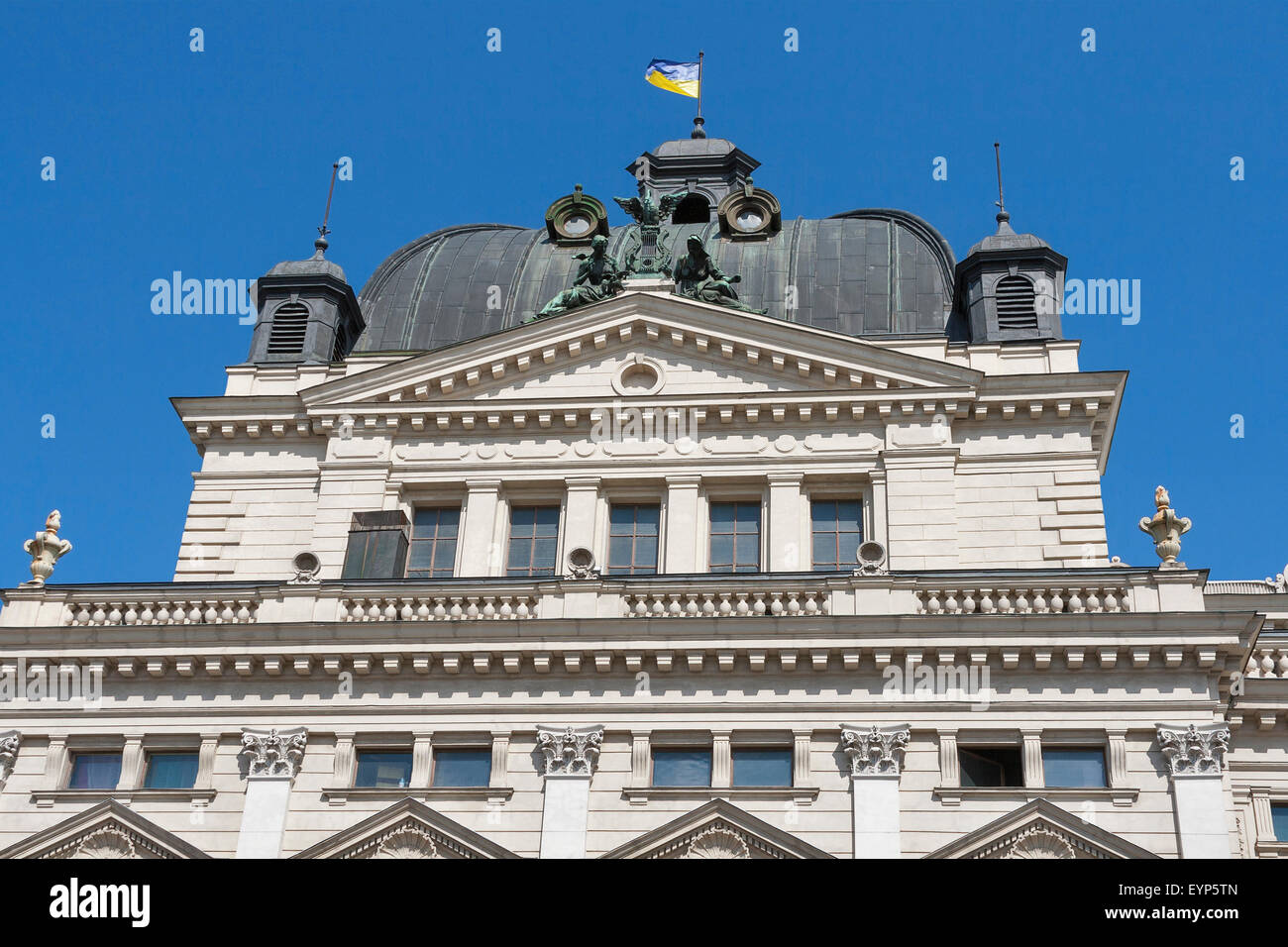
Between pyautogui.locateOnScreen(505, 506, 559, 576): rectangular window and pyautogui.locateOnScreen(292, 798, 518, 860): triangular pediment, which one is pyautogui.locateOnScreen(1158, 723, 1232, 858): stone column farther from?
pyautogui.locateOnScreen(505, 506, 559, 576): rectangular window

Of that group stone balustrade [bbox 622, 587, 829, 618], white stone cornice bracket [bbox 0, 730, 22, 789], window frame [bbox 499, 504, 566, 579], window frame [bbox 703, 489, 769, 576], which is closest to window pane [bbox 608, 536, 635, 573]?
window frame [bbox 499, 504, 566, 579]

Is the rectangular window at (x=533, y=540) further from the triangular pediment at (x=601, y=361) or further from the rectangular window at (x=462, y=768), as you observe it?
the rectangular window at (x=462, y=768)

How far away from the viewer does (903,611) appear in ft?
102

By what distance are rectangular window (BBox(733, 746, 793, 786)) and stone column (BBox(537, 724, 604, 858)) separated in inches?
95.6

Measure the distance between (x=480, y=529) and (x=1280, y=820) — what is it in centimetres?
1683

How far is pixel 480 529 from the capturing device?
123 ft

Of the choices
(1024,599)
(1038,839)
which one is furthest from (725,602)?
(1038,839)

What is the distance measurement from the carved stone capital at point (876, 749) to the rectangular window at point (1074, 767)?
245 cm

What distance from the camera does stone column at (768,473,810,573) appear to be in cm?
3600

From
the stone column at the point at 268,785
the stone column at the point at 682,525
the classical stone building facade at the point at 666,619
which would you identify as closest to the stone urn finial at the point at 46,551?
the classical stone building facade at the point at 666,619

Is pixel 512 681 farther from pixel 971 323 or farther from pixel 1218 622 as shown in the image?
pixel 971 323

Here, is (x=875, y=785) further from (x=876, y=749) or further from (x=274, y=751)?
(x=274, y=751)

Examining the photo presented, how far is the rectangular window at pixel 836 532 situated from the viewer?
1433 inches
